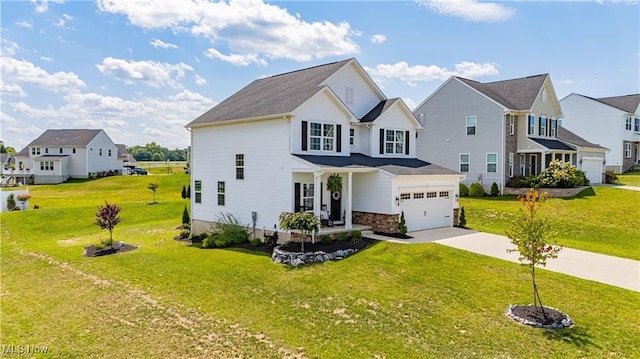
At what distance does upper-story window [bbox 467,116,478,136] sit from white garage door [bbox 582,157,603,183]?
960cm

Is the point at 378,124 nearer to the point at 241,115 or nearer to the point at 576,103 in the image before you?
the point at 241,115

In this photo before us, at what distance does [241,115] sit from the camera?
68.2ft

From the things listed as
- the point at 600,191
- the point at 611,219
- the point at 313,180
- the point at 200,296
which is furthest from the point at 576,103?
the point at 200,296

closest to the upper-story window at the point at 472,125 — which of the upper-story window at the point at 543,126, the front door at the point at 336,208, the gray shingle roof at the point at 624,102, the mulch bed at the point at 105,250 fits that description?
the upper-story window at the point at 543,126

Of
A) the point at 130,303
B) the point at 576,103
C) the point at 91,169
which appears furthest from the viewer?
the point at 91,169

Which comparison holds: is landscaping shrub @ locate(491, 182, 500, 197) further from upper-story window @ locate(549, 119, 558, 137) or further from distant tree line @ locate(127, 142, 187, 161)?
distant tree line @ locate(127, 142, 187, 161)

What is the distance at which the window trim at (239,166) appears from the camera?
20703 millimetres

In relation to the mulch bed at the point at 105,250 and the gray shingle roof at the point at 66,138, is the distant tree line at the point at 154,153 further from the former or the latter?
the mulch bed at the point at 105,250

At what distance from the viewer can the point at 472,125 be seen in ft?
103

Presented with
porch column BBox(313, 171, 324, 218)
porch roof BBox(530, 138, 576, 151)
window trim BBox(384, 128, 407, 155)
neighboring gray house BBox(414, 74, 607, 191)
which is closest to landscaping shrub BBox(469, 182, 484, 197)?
neighboring gray house BBox(414, 74, 607, 191)

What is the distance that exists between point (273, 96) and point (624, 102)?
40365 mm

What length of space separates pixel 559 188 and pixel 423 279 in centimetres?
1924

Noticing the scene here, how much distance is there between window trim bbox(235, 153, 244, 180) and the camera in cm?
2070

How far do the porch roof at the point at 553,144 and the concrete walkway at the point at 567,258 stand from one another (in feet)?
48.0
